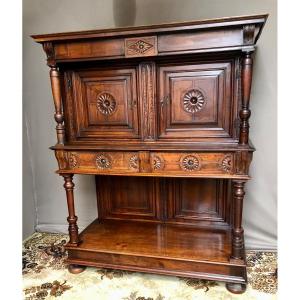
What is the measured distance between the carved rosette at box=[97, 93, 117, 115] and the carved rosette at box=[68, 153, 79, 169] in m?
0.35

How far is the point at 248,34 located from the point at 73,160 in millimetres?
1289

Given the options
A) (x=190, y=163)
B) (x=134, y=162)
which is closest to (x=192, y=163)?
(x=190, y=163)

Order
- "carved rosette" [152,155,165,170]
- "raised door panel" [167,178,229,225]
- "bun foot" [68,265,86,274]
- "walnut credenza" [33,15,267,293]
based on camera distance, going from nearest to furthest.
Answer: "walnut credenza" [33,15,267,293] < "carved rosette" [152,155,165,170] < "bun foot" [68,265,86,274] < "raised door panel" [167,178,229,225]

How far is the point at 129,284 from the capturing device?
1.72 m

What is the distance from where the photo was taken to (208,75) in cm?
159

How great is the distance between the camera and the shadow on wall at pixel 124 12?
6.59 feet

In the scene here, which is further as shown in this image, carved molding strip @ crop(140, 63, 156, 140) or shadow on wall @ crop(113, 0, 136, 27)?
shadow on wall @ crop(113, 0, 136, 27)

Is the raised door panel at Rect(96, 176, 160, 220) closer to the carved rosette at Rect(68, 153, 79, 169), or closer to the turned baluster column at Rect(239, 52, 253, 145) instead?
the carved rosette at Rect(68, 153, 79, 169)

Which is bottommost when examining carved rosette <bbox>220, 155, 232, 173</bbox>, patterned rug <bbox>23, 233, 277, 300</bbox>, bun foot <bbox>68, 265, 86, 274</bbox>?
patterned rug <bbox>23, 233, 277, 300</bbox>

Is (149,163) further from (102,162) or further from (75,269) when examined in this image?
(75,269)

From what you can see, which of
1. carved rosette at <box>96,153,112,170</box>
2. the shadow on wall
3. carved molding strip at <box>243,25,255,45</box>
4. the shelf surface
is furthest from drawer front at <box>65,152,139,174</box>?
the shadow on wall

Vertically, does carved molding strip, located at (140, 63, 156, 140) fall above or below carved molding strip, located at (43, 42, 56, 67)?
below

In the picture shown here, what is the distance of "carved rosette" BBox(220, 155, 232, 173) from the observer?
1.50 metres
